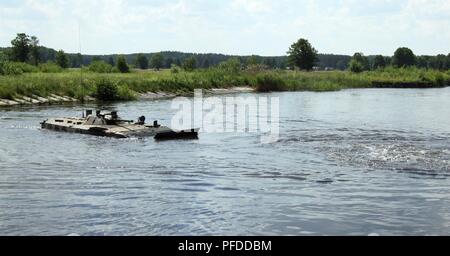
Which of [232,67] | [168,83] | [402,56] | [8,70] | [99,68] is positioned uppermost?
[402,56]

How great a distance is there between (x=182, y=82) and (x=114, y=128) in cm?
5246

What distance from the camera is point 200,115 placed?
161ft

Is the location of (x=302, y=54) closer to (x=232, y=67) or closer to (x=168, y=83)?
(x=232, y=67)

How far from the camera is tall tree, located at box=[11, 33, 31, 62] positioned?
412 ft

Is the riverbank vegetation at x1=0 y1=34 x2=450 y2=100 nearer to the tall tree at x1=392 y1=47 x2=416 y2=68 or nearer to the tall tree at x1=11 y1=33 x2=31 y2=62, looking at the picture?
the tall tree at x1=11 y1=33 x2=31 y2=62

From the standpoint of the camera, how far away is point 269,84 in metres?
95.6

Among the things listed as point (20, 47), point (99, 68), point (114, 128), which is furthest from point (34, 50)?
point (114, 128)

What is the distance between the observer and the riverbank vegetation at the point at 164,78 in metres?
67.3

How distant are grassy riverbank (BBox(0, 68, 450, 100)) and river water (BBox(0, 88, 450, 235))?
104 ft

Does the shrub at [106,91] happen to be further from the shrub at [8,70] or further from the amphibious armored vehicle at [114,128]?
the amphibious armored vehicle at [114,128]

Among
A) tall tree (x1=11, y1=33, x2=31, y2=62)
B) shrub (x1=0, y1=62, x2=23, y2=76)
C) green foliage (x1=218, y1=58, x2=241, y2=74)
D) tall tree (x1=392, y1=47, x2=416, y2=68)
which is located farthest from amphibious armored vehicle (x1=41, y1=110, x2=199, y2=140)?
tall tree (x1=392, y1=47, x2=416, y2=68)

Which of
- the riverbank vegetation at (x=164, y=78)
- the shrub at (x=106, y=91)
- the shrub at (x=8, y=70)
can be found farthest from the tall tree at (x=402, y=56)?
the shrub at (x=106, y=91)
